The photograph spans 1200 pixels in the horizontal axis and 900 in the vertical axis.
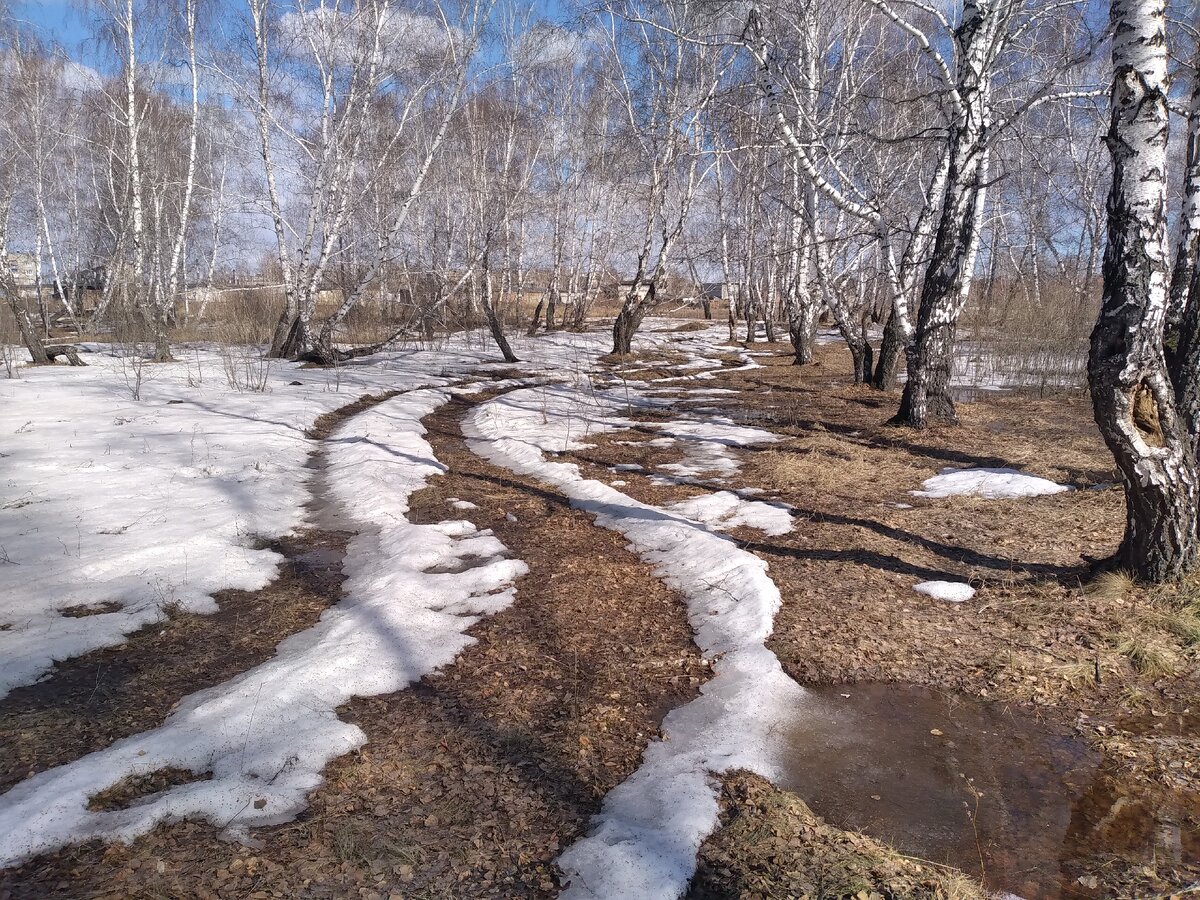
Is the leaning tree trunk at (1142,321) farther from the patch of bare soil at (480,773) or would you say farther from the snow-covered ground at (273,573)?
the patch of bare soil at (480,773)

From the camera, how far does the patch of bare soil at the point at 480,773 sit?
87.0 inches

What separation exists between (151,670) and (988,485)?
20.7 ft

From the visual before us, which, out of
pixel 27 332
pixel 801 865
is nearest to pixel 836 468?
pixel 801 865

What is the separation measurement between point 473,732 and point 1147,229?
402 centimetres

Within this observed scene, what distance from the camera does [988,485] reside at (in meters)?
6.20

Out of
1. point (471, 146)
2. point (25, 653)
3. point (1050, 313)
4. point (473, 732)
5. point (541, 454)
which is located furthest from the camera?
point (471, 146)

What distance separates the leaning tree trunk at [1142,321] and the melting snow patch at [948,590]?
915mm

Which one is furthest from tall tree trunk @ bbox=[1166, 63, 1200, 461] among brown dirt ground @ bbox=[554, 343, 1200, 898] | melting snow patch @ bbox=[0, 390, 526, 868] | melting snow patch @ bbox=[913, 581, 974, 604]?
melting snow patch @ bbox=[0, 390, 526, 868]

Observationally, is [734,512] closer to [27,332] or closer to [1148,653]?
[1148,653]

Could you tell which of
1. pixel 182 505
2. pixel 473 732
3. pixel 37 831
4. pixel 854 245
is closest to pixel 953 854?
pixel 473 732

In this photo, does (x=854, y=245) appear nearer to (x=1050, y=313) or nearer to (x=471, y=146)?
(x=1050, y=313)

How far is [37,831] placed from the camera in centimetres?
235

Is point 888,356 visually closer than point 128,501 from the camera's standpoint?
No

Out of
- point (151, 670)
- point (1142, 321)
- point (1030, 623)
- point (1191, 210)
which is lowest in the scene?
point (151, 670)
